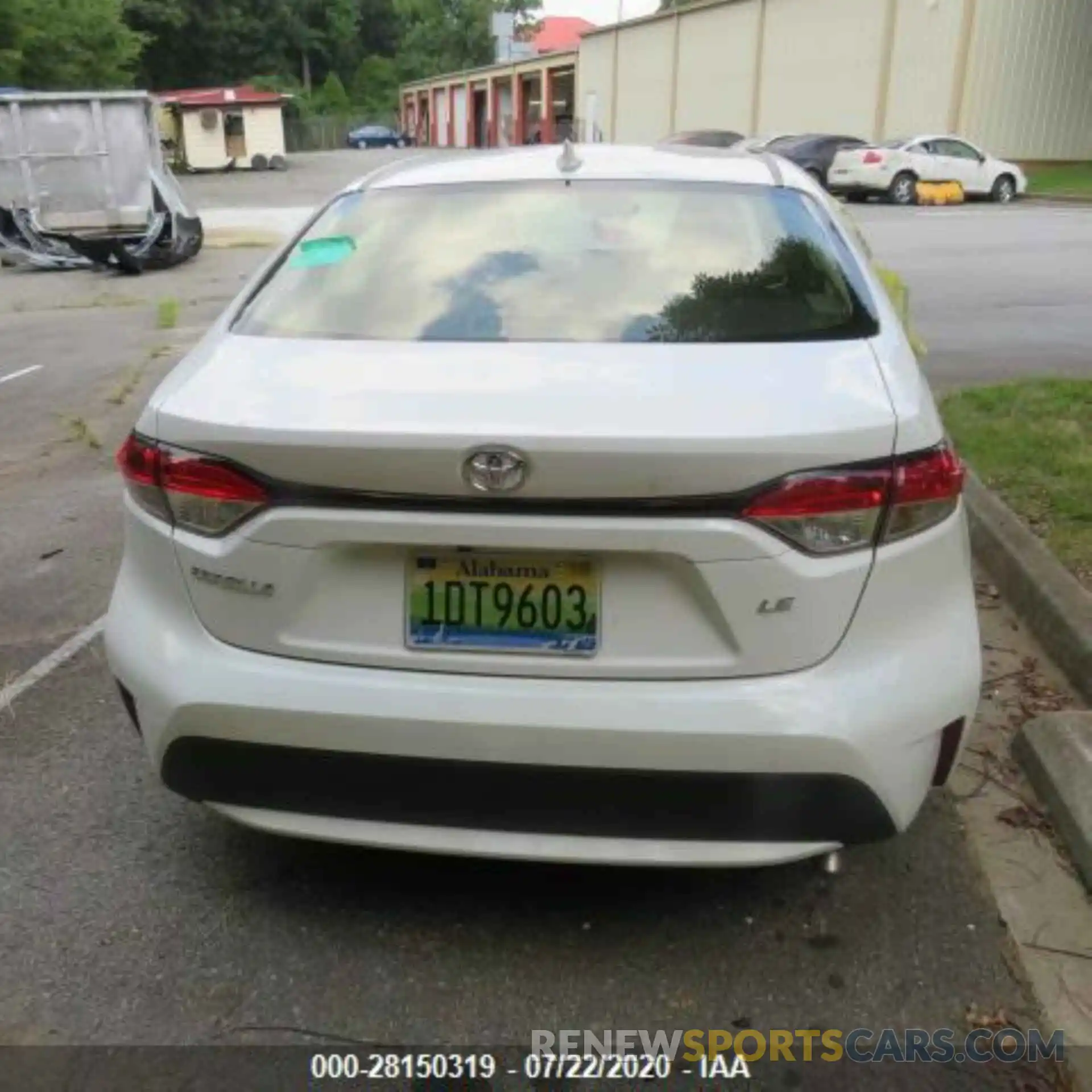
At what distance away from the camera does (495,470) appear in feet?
7.13

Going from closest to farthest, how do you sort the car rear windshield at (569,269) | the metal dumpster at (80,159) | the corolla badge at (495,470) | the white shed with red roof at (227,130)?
1. the corolla badge at (495,470)
2. the car rear windshield at (569,269)
3. the metal dumpster at (80,159)
4. the white shed with red roof at (227,130)

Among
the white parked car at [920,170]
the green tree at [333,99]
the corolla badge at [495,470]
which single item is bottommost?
the green tree at [333,99]

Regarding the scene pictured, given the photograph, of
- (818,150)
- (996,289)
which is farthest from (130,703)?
(818,150)

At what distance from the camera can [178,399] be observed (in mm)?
2484

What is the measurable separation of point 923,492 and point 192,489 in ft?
4.66

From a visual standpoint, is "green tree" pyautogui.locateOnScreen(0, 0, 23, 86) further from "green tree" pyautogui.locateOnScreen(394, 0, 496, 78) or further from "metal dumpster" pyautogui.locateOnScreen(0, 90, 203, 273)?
"green tree" pyautogui.locateOnScreen(394, 0, 496, 78)

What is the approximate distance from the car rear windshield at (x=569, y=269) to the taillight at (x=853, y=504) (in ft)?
1.57

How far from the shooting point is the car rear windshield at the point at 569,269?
273cm

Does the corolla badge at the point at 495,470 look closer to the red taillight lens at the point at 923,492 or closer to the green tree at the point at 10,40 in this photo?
the red taillight lens at the point at 923,492

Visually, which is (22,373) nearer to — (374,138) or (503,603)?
(503,603)

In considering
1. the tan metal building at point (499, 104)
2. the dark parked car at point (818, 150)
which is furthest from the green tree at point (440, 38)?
the dark parked car at point (818, 150)

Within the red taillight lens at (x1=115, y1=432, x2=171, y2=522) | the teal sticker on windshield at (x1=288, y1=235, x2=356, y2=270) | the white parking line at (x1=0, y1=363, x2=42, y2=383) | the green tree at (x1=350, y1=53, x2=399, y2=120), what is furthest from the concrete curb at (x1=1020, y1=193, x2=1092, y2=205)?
the green tree at (x1=350, y1=53, x2=399, y2=120)

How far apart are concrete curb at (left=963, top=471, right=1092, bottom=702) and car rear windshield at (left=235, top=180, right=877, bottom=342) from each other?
1.55 metres

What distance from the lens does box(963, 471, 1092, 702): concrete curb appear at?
3773 mm
